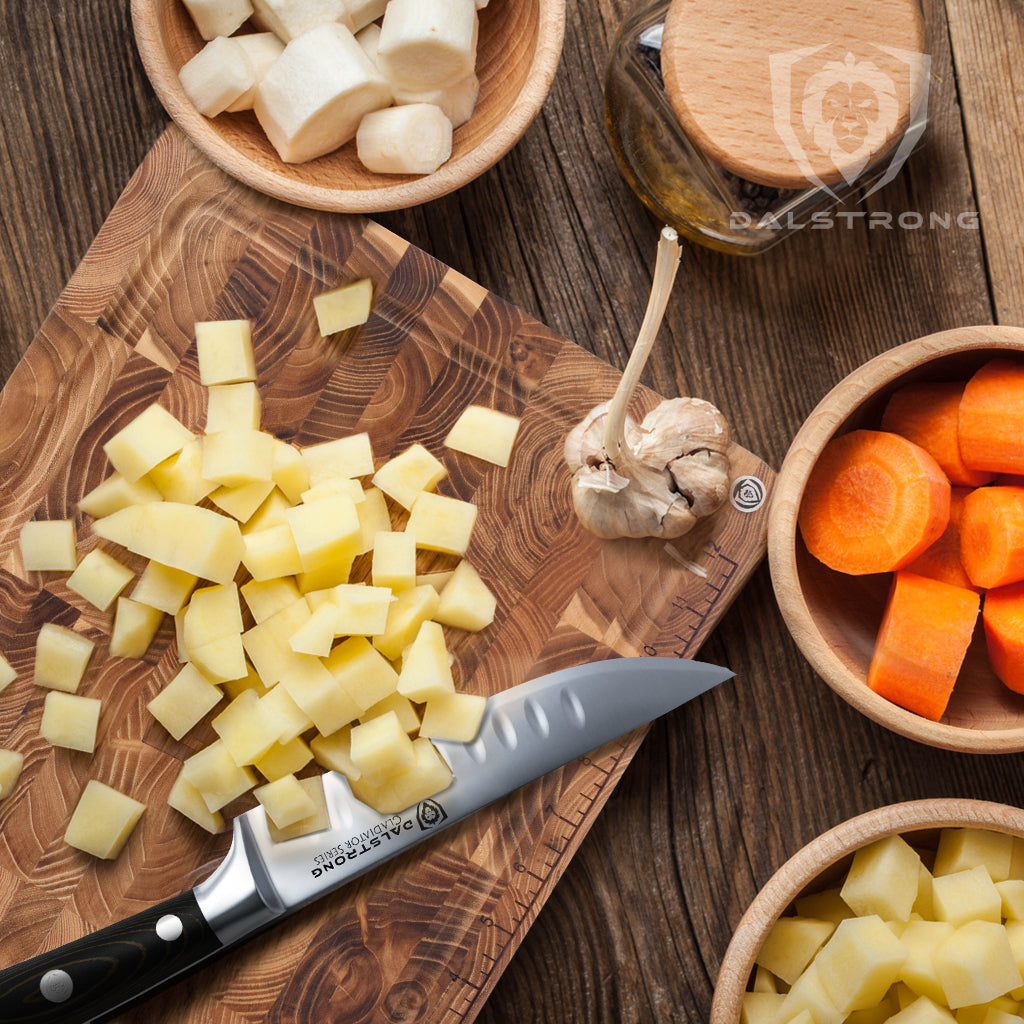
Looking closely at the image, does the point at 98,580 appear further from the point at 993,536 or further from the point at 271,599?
the point at 993,536

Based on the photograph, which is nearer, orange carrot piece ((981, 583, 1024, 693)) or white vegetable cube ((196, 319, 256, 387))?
orange carrot piece ((981, 583, 1024, 693))

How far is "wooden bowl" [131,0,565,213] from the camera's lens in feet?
4.82

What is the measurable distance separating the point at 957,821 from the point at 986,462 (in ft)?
1.79

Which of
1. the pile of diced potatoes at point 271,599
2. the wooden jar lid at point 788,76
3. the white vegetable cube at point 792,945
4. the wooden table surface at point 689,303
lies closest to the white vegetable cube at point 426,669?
the pile of diced potatoes at point 271,599

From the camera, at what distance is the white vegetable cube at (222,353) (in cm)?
156

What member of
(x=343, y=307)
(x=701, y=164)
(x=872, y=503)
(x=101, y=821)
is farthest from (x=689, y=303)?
(x=101, y=821)

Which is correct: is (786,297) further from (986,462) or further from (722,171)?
(986,462)

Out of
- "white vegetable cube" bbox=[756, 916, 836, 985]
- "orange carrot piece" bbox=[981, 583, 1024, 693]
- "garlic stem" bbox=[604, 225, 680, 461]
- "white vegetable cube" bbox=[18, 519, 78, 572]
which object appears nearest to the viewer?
"garlic stem" bbox=[604, 225, 680, 461]

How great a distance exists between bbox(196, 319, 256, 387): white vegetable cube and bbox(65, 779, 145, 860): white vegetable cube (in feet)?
2.31

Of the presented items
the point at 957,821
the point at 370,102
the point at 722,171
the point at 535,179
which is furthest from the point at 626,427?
the point at 957,821

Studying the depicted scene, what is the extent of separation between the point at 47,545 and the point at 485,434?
763 mm

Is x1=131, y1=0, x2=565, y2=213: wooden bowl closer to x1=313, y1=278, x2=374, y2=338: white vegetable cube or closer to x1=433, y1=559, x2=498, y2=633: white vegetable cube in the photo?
x1=313, y1=278, x2=374, y2=338: white vegetable cube

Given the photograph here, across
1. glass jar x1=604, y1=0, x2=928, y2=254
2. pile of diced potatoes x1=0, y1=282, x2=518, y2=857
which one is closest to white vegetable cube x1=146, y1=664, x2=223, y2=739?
pile of diced potatoes x1=0, y1=282, x2=518, y2=857

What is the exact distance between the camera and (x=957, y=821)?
4.56 ft
